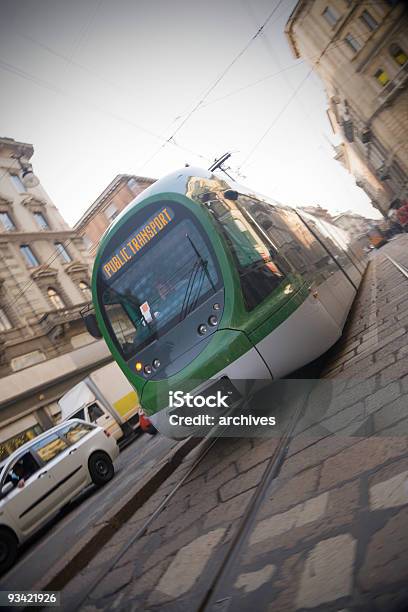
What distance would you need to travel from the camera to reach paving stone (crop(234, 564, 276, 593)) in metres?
2.01

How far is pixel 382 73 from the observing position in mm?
27156

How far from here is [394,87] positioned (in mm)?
25469

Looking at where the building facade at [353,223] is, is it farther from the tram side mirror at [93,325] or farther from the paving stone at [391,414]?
the paving stone at [391,414]

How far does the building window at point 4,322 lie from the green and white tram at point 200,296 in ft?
54.0

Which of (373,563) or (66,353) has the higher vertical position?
(66,353)

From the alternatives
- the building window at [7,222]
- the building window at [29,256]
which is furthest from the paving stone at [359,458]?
the building window at [7,222]

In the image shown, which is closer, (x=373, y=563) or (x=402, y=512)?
(x=373, y=563)

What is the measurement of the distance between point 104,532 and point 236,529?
6.53 ft

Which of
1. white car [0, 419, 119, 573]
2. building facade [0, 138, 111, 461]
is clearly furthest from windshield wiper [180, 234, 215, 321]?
building facade [0, 138, 111, 461]

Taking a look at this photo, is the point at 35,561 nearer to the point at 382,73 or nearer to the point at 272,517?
the point at 272,517

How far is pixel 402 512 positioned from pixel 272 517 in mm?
907

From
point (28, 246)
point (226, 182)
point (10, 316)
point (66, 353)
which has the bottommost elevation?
point (226, 182)

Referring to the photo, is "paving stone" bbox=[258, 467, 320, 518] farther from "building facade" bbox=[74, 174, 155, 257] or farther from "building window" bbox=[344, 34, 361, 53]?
"building facade" bbox=[74, 174, 155, 257]

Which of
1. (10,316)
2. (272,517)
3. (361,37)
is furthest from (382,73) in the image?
(272,517)
